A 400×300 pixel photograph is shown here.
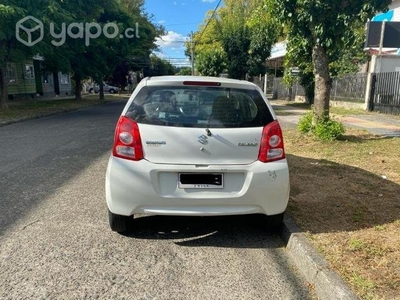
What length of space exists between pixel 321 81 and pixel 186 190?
6546 mm

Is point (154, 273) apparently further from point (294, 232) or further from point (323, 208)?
point (323, 208)

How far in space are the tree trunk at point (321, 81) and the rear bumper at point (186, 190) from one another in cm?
591

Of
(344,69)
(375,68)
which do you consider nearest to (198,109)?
(375,68)

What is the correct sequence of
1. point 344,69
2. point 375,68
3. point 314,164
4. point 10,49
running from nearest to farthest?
point 314,164 < point 10,49 < point 375,68 < point 344,69

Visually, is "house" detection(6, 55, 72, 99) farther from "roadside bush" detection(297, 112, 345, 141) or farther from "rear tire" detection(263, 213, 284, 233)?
"rear tire" detection(263, 213, 284, 233)

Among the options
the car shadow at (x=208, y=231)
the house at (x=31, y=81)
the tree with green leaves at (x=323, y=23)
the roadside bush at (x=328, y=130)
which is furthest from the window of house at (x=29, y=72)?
the car shadow at (x=208, y=231)

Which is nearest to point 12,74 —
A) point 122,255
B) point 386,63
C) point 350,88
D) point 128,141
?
point 350,88

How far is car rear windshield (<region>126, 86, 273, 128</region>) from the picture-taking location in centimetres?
338

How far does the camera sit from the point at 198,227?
3.95 meters

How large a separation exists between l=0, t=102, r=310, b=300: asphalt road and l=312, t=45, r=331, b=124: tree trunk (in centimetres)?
550

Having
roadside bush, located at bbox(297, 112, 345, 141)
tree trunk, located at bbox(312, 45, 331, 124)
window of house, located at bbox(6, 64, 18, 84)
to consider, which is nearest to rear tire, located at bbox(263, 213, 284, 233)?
roadside bush, located at bbox(297, 112, 345, 141)

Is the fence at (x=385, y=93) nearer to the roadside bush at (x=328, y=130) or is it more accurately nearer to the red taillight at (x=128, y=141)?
the roadside bush at (x=328, y=130)

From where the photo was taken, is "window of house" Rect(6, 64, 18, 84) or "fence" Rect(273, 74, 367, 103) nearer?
"fence" Rect(273, 74, 367, 103)

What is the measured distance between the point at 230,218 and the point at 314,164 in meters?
2.85
